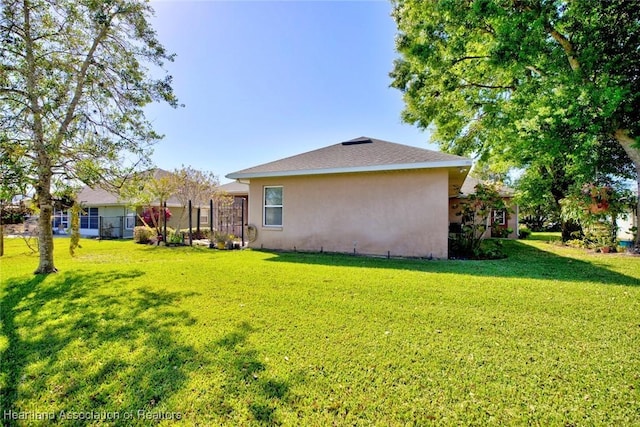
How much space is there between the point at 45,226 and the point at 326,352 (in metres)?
7.76

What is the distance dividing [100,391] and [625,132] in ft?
50.0

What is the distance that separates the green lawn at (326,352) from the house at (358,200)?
3.34 metres

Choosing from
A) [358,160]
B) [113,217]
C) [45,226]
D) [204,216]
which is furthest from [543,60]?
[113,217]

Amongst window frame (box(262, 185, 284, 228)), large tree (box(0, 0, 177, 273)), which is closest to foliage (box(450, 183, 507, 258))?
window frame (box(262, 185, 284, 228))

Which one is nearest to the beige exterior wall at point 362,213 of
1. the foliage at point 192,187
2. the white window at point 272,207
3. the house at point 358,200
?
the house at point 358,200

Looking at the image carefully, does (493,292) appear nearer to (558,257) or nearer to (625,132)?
(558,257)

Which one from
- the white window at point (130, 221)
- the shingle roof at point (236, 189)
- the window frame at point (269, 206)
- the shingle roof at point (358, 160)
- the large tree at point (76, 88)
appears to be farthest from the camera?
the white window at point (130, 221)

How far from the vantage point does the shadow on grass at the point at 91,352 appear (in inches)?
92.9

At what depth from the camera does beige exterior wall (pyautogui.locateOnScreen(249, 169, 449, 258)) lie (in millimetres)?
8844

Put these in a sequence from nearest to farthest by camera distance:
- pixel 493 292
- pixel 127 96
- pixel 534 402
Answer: pixel 534 402, pixel 493 292, pixel 127 96

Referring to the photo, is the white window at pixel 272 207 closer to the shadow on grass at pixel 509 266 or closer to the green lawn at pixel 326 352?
the shadow on grass at pixel 509 266

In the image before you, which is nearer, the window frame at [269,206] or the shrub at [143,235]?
the window frame at [269,206]

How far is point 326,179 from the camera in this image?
10141 mm

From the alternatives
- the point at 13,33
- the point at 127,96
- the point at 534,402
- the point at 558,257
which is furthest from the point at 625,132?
the point at 13,33
